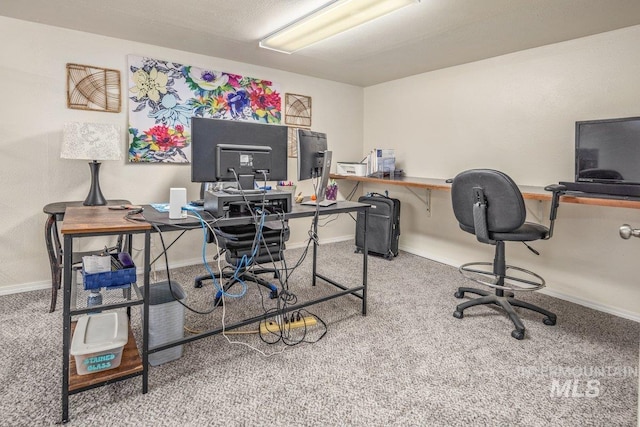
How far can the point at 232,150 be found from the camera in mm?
1999

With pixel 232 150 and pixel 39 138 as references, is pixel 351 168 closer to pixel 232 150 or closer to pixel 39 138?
pixel 232 150

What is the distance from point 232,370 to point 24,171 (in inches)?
94.7

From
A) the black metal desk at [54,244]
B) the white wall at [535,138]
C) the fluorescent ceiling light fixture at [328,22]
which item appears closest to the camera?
the fluorescent ceiling light fixture at [328,22]

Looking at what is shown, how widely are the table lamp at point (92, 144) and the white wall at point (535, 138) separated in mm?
3088

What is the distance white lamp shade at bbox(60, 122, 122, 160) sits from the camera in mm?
2531

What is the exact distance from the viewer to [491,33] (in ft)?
8.98

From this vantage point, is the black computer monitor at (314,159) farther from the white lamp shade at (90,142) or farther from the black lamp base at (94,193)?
the black lamp base at (94,193)

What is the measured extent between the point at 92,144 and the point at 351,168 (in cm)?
276

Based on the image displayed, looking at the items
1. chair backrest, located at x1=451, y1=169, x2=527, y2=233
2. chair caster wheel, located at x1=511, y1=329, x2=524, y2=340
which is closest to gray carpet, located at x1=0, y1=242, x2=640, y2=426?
chair caster wheel, located at x1=511, y1=329, x2=524, y2=340

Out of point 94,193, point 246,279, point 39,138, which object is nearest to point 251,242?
point 246,279

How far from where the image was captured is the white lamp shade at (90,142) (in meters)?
2.53

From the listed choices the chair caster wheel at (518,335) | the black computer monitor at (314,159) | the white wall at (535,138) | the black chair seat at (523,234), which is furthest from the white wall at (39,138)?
the chair caster wheel at (518,335)

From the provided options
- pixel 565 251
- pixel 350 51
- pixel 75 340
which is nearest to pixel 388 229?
pixel 565 251

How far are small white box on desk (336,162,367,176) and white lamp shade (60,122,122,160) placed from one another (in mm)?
2573
